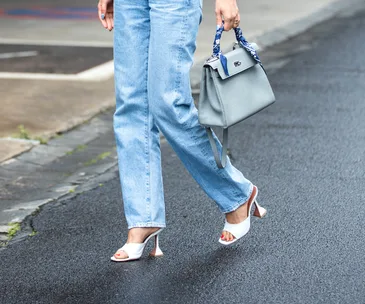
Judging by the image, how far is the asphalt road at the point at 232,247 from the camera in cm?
379

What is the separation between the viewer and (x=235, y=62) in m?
3.96

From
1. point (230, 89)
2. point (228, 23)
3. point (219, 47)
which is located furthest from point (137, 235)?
point (228, 23)

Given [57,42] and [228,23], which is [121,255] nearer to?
[228,23]

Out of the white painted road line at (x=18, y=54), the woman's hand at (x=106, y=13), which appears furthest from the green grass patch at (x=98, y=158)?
the white painted road line at (x=18, y=54)

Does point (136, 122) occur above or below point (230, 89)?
below

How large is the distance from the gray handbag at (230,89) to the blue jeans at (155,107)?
95 mm

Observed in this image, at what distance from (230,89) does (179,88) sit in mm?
207

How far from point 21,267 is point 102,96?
4255 millimetres

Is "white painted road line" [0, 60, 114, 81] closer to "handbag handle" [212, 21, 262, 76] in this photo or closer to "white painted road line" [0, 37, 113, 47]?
"white painted road line" [0, 37, 113, 47]

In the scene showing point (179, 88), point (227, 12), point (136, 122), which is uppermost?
point (227, 12)

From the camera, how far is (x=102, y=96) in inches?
328

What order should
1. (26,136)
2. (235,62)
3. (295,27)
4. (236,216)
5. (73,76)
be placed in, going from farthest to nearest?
(295,27) → (73,76) → (26,136) → (236,216) → (235,62)

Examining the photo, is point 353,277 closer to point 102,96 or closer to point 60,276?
point 60,276

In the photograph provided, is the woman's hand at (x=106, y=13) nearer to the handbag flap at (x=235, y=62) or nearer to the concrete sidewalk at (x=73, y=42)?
the handbag flap at (x=235, y=62)
